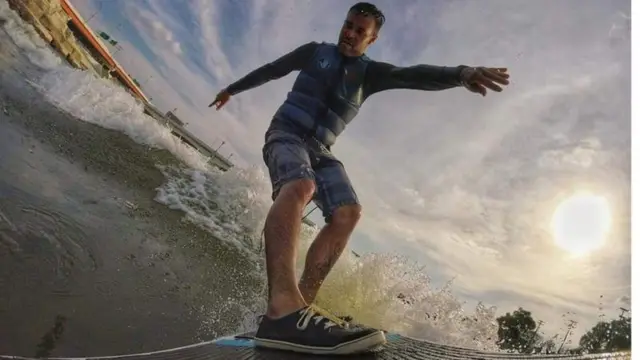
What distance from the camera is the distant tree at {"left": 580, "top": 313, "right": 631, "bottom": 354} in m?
1.80

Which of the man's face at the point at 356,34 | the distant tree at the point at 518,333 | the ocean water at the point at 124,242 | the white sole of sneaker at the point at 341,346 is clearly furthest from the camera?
the distant tree at the point at 518,333

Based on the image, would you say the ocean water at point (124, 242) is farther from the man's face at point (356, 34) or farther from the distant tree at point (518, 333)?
the man's face at point (356, 34)

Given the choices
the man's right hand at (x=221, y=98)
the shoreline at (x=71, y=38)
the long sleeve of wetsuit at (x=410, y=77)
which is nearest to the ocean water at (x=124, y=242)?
the shoreline at (x=71, y=38)

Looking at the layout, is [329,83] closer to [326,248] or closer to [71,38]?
[326,248]

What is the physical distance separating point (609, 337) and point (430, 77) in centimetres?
98

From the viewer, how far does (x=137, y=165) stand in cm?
154

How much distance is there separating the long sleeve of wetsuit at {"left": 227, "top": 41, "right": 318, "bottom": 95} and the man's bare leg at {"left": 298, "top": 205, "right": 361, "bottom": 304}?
0.41 meters

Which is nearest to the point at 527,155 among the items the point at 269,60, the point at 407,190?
the point at 407,190

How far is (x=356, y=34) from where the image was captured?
1654mm

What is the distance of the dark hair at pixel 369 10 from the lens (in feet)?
5.55

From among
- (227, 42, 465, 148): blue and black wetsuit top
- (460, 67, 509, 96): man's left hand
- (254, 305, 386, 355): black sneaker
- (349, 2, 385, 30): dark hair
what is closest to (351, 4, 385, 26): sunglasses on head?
(349, 2, 385, 30): dark hair

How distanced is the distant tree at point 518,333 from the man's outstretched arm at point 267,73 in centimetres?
95

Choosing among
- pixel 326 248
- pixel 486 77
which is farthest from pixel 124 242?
pixel 486 77
